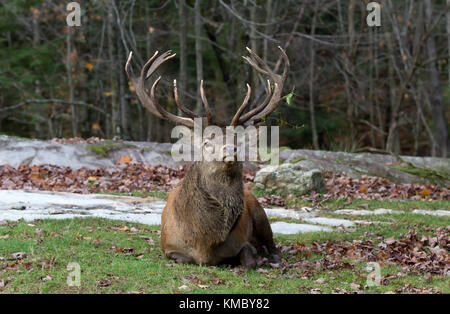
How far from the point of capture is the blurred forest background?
2139 centimetres

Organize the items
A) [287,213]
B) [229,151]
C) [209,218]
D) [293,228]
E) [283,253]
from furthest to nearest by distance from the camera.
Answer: [287,213]
[293,228]
[283,253]
[209,218]
[229,151]

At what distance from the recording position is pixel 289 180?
1297cm

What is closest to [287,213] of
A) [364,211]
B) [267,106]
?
[364,211]

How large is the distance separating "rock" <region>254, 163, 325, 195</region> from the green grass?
16.4ft

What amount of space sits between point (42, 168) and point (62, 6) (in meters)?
14.4

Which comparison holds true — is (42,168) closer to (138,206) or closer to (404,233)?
(138,206)

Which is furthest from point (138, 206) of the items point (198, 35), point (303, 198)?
point (198, 35)

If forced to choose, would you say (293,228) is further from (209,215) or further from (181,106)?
(181,106)

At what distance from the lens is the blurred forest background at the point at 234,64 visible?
2139 cm

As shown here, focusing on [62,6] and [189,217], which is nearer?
[189,217]

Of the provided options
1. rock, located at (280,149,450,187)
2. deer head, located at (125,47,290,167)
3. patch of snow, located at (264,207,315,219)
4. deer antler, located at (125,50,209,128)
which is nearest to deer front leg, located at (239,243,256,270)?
deer head, located at (125,47,290,167)

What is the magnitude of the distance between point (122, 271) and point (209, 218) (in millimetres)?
1233
